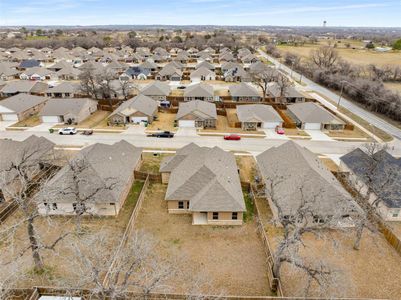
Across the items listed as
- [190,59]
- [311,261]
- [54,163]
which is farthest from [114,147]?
[190,59]

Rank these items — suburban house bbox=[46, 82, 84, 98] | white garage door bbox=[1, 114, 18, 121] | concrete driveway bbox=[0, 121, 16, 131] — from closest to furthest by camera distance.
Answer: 1. concrete driveway bbox=[0, 121, 16, 131]
2. white garage door bbox=[1, 114, 18, 121]
3. suburban house bbox=[46, 82, 84, 98]

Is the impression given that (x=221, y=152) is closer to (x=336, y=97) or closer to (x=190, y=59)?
(x=336, y=97)

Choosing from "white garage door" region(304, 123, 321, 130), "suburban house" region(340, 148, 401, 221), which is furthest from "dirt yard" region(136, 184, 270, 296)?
"white garage door" region(304, 123, 321, 130)

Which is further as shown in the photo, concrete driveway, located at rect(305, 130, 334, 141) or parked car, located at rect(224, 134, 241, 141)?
concrete driveway, located at rect(305, 130, 334, 141)

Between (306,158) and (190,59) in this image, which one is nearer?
(306,158)

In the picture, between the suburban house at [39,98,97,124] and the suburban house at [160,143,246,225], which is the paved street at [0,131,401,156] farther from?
the suburban house at [160,143,246,225]

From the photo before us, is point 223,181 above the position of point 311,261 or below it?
above

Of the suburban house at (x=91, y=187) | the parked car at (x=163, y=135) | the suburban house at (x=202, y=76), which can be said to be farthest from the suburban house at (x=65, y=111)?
the suburban house at (x=202, y=76)
